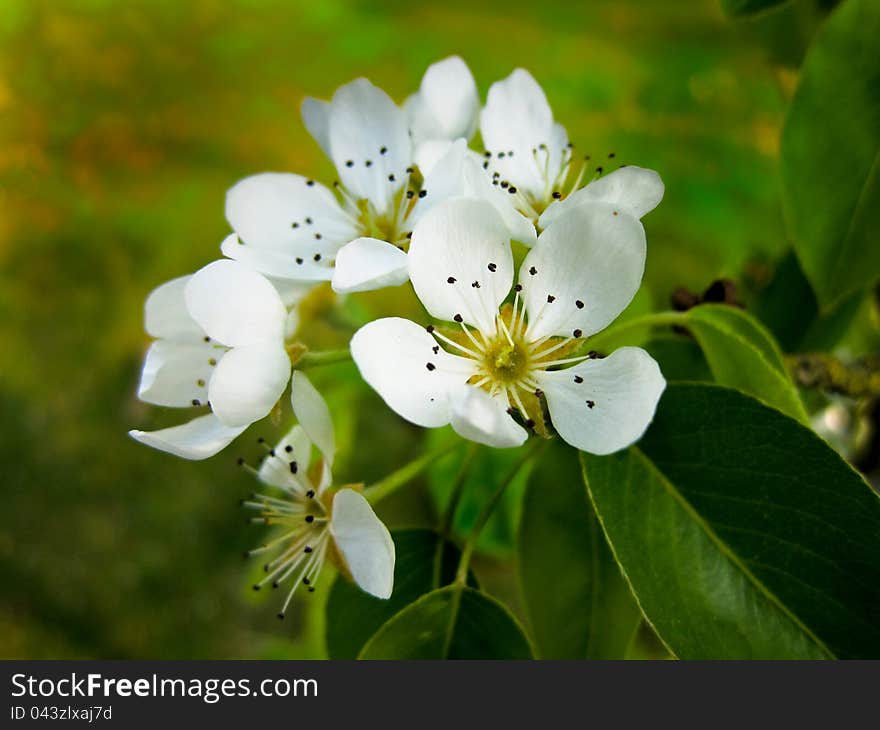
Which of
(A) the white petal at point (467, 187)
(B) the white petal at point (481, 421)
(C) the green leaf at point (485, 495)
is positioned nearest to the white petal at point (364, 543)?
(B) the white petal at point (481, 421)

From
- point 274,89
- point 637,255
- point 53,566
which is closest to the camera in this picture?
point 637,255

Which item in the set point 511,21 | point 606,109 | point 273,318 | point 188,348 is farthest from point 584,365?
point 511,21

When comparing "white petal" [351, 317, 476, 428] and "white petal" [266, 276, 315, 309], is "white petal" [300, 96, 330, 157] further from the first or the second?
"white petal" [351, 317, 476, 428]

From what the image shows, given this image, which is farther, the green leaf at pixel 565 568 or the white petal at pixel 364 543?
the green leaf at pixel 565 568

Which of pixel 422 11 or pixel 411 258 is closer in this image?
pixel 411 258

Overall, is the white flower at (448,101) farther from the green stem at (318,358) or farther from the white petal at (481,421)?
the white petal at (481,421)

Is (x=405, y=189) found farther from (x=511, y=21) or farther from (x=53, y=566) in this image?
(x=53, y=566)

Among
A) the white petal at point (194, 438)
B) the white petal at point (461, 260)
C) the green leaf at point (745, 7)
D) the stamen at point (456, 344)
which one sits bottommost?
the white petal at point (194, 438)

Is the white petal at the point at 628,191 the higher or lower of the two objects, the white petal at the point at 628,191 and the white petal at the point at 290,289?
the lower
